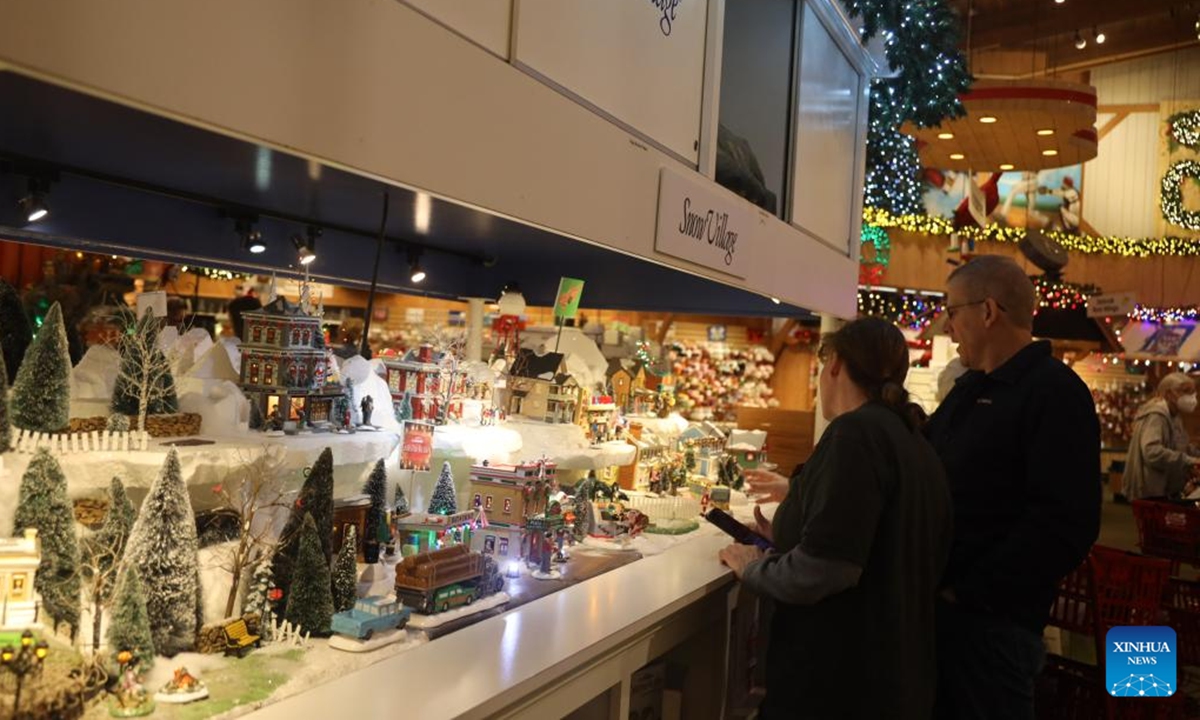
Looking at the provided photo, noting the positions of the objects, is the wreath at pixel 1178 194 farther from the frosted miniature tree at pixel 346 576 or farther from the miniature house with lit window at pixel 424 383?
the frosted miniature tree at pixel 346 576

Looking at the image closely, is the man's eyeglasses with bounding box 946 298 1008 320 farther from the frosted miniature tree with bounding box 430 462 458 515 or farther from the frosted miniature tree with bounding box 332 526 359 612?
the frosted miniature tree with bounding box 332 526 359 612

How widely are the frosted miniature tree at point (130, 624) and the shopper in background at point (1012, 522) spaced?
80.1 inches

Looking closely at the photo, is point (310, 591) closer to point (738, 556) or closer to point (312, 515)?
point (312, 515)

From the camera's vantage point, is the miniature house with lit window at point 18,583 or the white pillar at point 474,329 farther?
the white pillar at point 474,329

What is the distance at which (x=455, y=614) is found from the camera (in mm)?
1899

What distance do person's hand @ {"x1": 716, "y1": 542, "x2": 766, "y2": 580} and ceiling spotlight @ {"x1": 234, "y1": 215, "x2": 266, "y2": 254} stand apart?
1619mm

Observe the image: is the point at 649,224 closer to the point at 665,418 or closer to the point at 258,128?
the point at 258,128

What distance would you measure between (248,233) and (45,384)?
1195 millimetres

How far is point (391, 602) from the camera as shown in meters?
1.77

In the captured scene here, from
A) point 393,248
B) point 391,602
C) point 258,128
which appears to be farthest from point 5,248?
point 258,128

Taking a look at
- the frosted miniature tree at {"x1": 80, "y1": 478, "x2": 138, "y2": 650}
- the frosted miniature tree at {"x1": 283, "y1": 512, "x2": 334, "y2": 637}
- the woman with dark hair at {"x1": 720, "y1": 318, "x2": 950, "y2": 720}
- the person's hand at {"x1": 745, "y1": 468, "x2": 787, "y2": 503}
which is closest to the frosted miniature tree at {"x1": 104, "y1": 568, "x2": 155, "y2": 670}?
the frosted miniature tree at {"x1": 80, "y1": 478, "x2": 138, "y2": 650}

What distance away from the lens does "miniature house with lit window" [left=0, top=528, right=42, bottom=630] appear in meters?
Result: 1.30

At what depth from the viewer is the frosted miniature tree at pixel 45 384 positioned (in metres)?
1.55

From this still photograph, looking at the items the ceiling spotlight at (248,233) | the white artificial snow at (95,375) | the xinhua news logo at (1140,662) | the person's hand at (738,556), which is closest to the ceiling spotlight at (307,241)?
the ceiling spotlight at (248,233)
